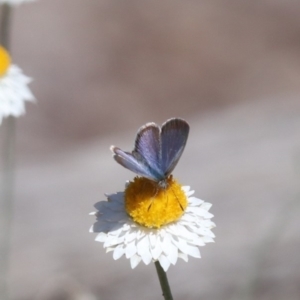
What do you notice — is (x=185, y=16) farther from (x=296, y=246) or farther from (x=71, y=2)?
(x=296, y=246)

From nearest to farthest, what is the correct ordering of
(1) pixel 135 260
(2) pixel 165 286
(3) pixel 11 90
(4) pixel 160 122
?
(2) pixel 165 286 → (1) pixel 135 260 → (3) pixel 11 90 → (4) pixel 160 122

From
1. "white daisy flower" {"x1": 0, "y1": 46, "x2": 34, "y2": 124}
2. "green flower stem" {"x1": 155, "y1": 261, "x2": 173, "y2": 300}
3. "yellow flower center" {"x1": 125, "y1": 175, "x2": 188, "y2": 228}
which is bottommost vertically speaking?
"green flower stem" {"x1": 155, "y1": 261, "x2": 173, "y2": 300}

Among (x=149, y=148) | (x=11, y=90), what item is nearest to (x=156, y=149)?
(x=149, y=148)

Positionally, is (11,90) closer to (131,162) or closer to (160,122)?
(131,162)

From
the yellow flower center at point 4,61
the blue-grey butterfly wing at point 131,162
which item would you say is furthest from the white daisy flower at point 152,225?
the yellow flower center at point 4,61

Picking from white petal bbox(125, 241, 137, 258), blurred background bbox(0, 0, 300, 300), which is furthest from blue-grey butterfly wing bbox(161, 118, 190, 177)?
blurred background bbox(0, 0, 300, 300)

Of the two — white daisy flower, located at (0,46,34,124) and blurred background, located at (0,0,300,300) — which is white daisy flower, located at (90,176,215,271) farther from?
white daisy flower, located at (0,46,34,124)
